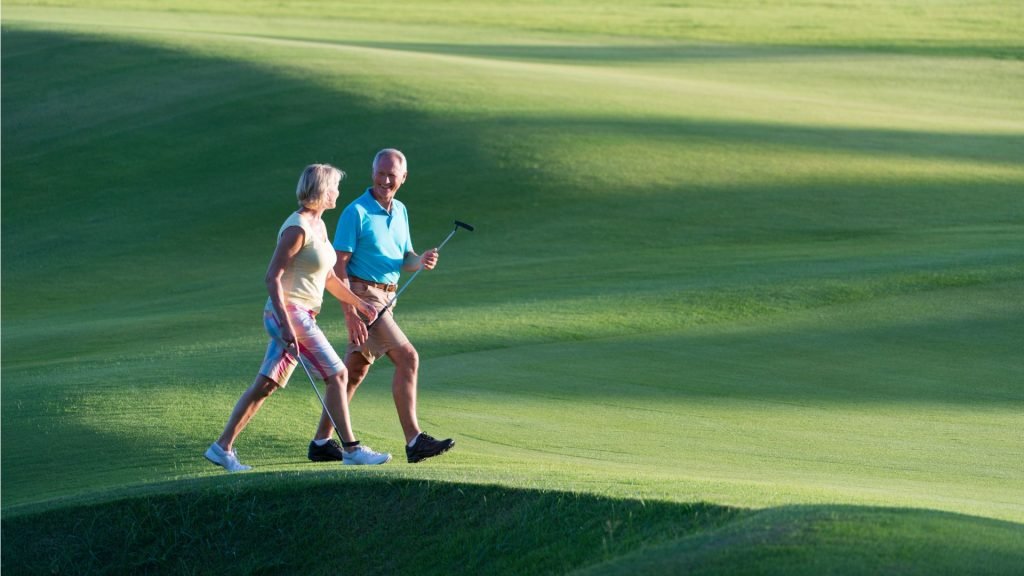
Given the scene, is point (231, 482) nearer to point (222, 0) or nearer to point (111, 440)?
point (111, 440)

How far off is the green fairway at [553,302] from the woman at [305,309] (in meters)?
0.47

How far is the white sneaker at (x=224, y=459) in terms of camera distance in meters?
9.12

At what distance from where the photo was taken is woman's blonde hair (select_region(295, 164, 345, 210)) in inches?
345

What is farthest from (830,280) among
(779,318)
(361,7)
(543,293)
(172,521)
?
(361,7)

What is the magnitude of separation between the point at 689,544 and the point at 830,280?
10941 millimetres

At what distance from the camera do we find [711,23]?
185 feet

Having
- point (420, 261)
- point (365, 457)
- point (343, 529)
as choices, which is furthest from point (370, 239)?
point (343, 529)

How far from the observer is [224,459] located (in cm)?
913

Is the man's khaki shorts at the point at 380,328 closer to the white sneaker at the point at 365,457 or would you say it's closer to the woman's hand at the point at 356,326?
the woman's hand at the point at 356,326

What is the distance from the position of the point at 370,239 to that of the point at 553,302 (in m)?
7.68

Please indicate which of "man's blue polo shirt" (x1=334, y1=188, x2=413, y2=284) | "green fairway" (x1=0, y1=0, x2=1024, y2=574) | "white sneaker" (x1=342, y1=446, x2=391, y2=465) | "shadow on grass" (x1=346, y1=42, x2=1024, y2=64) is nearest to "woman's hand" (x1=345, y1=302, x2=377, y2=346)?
"man's blue polo shirt" (x1=334, y1=188, x2=413, y2=284)

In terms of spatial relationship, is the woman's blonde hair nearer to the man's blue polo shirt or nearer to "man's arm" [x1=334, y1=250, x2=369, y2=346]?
the man's blue polo shirt

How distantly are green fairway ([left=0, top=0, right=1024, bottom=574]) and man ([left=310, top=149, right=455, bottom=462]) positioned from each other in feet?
1.43

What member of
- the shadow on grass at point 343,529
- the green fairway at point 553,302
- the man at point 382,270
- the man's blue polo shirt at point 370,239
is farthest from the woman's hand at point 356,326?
the shadow on grass at point 343,529
